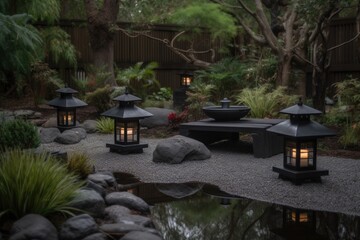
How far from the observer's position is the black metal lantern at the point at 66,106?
12.0 metres

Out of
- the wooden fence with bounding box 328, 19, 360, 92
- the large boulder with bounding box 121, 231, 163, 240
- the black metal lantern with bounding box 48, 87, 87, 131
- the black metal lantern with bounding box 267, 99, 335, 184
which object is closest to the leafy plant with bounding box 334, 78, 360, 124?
the black metal lantern with bounding box 267, 99, 335, 184

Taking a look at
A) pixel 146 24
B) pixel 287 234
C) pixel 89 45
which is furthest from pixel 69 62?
pixel 287 234

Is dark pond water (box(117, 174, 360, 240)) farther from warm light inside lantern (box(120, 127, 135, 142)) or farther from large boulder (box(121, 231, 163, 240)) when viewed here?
warm light inside lantern (box(120, 127, 135, 142))

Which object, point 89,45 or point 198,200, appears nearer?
point 198,200

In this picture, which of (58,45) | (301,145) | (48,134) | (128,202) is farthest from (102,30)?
(128,202)

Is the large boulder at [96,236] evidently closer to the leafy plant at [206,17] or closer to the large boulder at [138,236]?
the large boulder at [138,236]

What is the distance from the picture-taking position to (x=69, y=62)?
16906 millimetres

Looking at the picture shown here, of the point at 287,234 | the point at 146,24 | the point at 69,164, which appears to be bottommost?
the point at 287,234

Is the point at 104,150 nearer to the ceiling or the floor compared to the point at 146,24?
nearer to the floor

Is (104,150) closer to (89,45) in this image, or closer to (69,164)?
(69,164)

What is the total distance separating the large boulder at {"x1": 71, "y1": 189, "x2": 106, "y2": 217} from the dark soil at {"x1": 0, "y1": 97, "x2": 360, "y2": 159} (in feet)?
17.6

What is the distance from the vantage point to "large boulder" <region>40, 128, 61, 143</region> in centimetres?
1136

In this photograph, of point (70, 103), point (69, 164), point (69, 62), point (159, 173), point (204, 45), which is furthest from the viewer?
point (204, 45)

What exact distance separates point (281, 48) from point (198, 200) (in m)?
8.15
